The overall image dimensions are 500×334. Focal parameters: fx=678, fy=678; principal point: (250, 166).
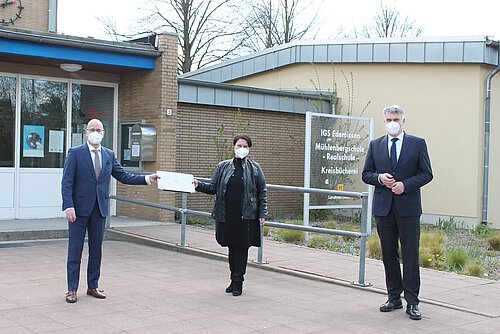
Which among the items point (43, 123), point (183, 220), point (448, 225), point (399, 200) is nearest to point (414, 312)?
point (399, 200)

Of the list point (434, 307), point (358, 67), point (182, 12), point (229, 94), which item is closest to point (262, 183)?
point (434, 307)

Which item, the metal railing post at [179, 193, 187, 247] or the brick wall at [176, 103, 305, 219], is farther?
the brick wall at [176, 103, 305, 219]

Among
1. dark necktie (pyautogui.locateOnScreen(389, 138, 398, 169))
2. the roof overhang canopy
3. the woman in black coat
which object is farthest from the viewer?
the roof overhang canopy

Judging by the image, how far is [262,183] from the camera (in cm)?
775

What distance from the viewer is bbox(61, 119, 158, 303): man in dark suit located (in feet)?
23.2

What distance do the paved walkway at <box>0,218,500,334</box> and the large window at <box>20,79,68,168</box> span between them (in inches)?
117

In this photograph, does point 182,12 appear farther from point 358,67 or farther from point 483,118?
point 483,118

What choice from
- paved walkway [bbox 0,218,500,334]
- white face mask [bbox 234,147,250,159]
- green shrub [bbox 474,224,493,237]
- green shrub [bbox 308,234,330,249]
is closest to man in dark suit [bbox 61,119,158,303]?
paved walkway [bbox 0,218,500,334]

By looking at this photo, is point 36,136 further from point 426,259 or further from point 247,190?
point 426,259

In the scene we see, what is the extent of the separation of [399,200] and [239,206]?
1800mm

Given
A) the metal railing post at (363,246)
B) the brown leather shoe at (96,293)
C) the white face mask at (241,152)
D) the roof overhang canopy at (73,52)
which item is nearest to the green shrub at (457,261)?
the metal railing post at (363,246)

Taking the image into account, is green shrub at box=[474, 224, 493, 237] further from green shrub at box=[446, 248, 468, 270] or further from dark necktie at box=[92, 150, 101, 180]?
dark necktie at box=[92, 150, 101, 180]

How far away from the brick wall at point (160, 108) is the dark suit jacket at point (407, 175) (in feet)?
24.0

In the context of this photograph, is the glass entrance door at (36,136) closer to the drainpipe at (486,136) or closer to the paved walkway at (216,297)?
the paved walkway at (216,297)
